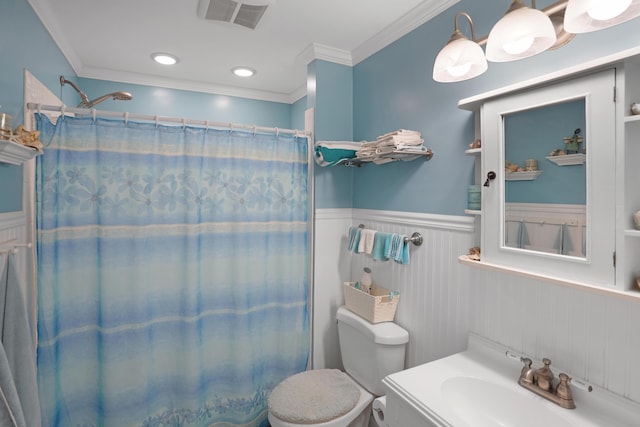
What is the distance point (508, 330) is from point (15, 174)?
7.00 feet

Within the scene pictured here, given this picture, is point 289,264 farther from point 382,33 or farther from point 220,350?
point 382,33

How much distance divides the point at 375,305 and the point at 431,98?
1110mm

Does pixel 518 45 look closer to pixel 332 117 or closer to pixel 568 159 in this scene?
pixel 568 159

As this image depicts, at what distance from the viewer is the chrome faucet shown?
1.06 metres

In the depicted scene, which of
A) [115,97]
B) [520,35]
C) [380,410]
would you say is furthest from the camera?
[115,97]

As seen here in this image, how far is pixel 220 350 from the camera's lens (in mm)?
1883

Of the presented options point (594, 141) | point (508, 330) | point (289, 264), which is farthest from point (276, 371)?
point (594, 141)

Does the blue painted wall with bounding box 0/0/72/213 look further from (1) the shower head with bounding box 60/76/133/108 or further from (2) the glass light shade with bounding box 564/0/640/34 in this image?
(2) the glass light shade with bounding box 564/0/640/34

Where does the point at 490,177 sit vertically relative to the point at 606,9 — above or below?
below

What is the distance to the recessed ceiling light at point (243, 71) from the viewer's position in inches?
98.8

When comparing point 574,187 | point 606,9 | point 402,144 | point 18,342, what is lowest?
point 18,342

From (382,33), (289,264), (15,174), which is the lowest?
(289,264)

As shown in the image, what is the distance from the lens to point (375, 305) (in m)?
1.76

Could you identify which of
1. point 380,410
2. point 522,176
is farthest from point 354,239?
point 522,176
